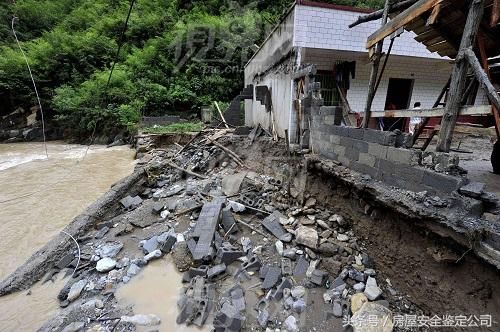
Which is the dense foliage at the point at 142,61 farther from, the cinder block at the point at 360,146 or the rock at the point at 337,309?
the rock at the point at 337,309

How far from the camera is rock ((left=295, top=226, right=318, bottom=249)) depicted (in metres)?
3.95

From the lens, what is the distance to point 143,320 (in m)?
3.10

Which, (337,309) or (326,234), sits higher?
(326,234)

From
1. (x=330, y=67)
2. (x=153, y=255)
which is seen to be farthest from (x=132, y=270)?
(x=330, y=67)

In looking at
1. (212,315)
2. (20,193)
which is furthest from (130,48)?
(212,315)

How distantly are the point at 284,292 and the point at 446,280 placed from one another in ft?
6.26

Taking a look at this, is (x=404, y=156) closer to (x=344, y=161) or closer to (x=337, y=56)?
(x=344, y=161)

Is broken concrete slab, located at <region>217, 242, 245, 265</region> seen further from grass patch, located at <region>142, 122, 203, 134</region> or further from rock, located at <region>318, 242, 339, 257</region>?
grass patch, located at <region>142, 122, 203, 134</region>

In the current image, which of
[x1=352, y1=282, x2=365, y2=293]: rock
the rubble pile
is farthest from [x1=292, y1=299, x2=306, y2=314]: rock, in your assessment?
[x1=352, y1=282, x2=365, y2=293]: rock

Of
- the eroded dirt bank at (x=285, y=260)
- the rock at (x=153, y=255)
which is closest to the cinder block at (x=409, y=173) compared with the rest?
the eroded dirt bank at (x=285, y=260)

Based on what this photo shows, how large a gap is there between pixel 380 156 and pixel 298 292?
2259mm

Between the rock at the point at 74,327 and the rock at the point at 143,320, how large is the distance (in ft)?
1.55

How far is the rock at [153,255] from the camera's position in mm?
4156

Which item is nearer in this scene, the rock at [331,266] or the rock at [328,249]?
the rock at [331,266]
